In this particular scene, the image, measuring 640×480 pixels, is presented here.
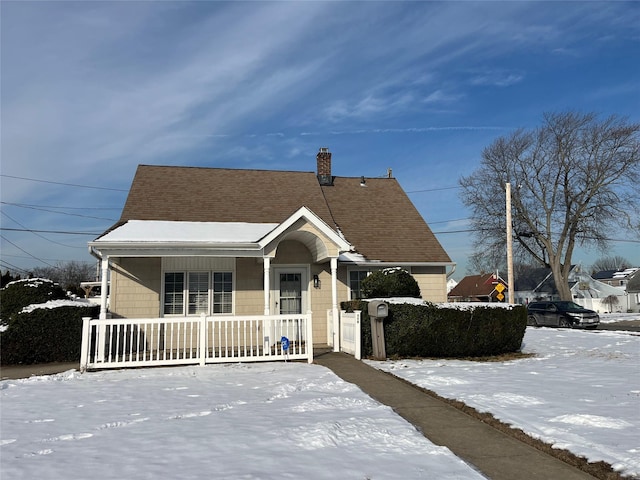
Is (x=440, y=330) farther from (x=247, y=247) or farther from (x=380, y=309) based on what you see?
(x=247, y=247)

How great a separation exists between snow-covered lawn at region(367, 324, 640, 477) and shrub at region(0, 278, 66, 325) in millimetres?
8796

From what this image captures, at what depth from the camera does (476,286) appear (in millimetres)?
72125

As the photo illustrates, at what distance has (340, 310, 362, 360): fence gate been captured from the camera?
11555 mm

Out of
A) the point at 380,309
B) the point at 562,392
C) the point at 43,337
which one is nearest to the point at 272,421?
the point at 562,392

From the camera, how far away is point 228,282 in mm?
14125

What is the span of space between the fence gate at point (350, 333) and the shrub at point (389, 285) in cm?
100

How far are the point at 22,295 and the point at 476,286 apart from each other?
67.9 meters

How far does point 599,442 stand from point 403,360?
6368 mm

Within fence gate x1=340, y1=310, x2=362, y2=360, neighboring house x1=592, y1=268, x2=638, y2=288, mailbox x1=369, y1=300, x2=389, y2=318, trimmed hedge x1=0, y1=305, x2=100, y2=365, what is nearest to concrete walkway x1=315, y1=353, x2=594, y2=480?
mailbox x1=369, y1=300, x2=389, y2=318

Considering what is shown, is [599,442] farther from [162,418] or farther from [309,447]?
[162,418]

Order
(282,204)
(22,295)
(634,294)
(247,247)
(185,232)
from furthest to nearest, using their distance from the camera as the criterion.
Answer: (634,294)
(282,204)
(185,232)
(247,247)
(22,295)

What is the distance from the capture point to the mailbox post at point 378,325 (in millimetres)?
11266

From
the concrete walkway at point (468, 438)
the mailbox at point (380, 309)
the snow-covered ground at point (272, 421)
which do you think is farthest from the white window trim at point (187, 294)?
the concrete walkway at point (468, 438)

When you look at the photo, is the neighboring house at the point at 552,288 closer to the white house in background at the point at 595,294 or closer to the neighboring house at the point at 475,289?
the white house in background at the point at 595,294
